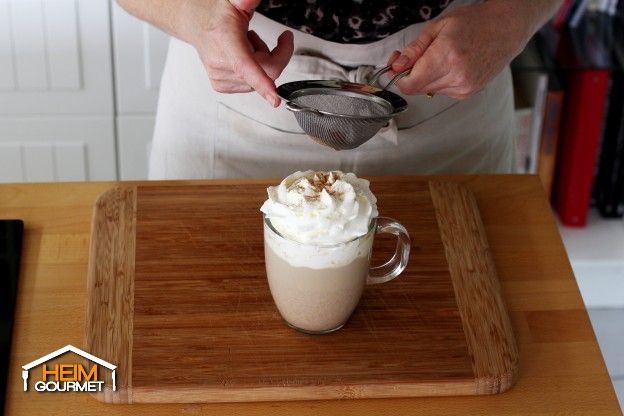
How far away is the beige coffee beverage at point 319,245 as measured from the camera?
0.92 metres

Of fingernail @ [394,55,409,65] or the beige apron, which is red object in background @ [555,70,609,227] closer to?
the beige apron

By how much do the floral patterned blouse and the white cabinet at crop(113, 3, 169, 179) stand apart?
742mm

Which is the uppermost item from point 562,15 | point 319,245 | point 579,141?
point 319,245

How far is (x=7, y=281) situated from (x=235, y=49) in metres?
0.36

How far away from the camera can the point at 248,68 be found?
1.06 meters

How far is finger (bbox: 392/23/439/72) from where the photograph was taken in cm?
115

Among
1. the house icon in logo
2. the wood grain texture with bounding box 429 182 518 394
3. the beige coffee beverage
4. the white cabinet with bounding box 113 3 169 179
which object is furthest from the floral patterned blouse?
the white cabinet with bounding box 113 3 169 179

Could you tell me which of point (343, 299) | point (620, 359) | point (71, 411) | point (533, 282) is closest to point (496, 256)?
point (533, 282)

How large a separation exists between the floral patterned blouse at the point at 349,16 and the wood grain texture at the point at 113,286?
0.31 metres

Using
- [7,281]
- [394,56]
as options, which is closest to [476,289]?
[394,56]

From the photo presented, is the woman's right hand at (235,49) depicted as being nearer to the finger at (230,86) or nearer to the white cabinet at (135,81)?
the finger at (230,86)

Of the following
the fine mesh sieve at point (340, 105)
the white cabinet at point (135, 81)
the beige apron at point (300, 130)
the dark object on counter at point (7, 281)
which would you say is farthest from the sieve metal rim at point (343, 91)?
the white cabinet at point (135, 81)

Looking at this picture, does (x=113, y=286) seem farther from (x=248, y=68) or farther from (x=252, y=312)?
(x=248, y=68)

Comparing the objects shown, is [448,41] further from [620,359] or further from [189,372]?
[620,359]
